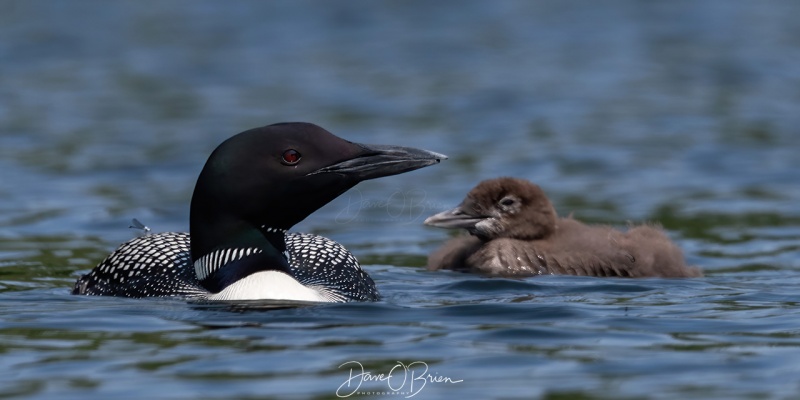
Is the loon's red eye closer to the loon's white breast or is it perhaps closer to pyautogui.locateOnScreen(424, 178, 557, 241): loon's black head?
the loon's white breast

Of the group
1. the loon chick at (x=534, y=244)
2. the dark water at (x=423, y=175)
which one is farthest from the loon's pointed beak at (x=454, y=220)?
the dark water at (x=423, y=175)

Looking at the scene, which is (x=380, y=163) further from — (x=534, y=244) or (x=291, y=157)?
(x=534, y=244)

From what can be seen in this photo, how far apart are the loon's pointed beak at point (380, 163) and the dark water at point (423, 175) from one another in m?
0.52

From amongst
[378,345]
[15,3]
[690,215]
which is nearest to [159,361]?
[378,345]

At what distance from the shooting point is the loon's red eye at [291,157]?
19.1 feet

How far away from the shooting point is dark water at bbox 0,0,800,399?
491 centimetres

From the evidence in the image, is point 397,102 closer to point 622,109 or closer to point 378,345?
point 622,109

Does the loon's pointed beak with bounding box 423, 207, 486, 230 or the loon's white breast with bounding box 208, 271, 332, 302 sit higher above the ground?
the loon's pointed beak with bounding box 423, 207, 486, 230

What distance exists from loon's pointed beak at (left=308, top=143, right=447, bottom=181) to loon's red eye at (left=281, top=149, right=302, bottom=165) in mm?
83

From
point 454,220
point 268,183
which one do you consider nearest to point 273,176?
point 268,183

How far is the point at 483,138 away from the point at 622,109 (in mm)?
2061

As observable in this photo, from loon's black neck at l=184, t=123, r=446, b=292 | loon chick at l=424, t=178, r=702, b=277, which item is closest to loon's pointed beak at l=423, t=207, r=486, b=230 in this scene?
loon chick at l=424, t=178, r=702, b=277

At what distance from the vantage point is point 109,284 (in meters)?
6.44

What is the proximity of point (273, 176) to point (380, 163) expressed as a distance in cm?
42
